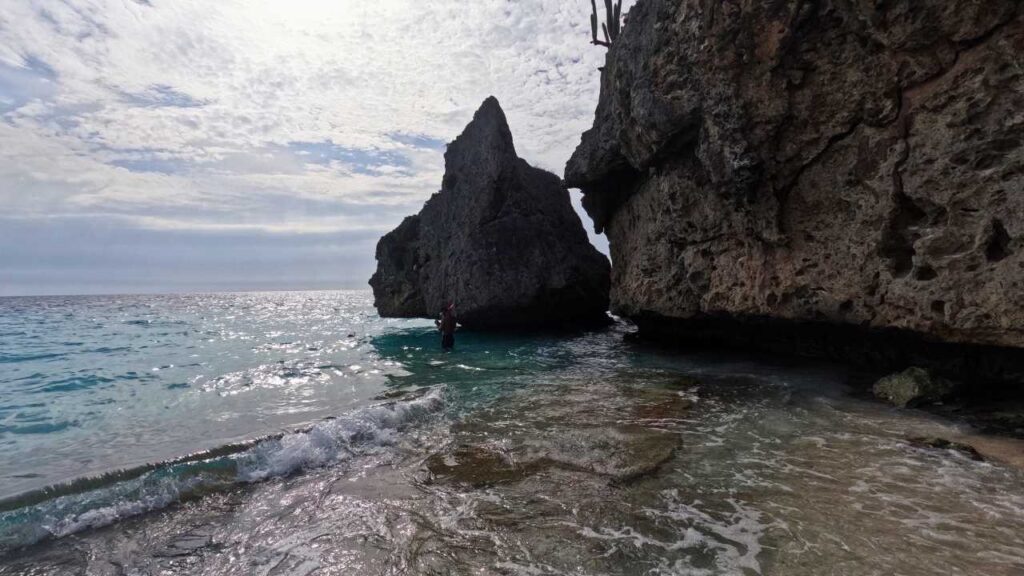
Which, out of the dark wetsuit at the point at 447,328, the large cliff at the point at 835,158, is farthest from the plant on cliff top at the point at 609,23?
the dark wetsuit at the point at 447,328

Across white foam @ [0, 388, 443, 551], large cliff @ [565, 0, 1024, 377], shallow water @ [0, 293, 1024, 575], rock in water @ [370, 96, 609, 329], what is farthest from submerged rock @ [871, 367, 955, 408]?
rock in water @ [370, 96, 609, 329]

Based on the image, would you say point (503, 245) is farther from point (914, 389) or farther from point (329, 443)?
point (914, 389)

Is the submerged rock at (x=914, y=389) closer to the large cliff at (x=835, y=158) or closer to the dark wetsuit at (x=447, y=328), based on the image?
the large cliff at (x=835, y=158)

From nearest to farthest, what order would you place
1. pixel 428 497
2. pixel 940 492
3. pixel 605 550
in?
pixel 605 550 → pixel 940 492 → pixel 428 497

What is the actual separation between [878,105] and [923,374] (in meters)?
5.38

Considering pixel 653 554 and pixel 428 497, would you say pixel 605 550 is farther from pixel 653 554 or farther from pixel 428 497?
pixel 428 497

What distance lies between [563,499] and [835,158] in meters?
9.64

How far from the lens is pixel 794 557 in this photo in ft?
14.3

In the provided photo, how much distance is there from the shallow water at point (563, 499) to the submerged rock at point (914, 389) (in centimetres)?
54

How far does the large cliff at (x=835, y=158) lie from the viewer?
7.94m

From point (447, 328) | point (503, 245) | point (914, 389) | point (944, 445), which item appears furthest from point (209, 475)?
point (503, 245)

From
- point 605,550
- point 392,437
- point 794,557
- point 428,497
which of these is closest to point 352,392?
point 392,437

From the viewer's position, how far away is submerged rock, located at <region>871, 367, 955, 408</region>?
9.27 metres

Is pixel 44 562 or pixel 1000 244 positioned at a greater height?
pixel 1000 244
